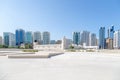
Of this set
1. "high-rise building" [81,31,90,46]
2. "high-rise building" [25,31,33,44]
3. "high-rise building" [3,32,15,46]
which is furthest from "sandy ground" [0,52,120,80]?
"high-rise building" [81,31,90,46]

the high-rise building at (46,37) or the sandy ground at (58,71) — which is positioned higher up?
the high-rise building at (46,37)

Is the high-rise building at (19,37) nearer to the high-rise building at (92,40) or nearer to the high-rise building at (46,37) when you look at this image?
the high-rise building at (46,37)

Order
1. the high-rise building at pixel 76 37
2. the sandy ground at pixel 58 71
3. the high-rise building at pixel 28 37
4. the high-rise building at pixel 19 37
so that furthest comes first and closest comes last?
the high-rise building at pixel 76 37, the high-rise building at pixel 28 37, the high-rise building at pixel 19 37, the sandy ground at pixel 58 71

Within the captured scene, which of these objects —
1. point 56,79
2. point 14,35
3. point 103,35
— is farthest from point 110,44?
point 56,79

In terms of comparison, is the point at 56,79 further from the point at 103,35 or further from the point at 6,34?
the point at 6,34

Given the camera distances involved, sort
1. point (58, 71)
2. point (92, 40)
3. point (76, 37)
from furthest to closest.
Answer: point (92, 40) → point (76, 37) → point (58, 71)

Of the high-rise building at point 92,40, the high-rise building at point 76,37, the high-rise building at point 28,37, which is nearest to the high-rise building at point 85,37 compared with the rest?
the high-rise building at point 92,40

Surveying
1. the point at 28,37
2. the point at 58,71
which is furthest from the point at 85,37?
the point at 58,71

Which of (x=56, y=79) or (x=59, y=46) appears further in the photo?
(x=59, y=46)

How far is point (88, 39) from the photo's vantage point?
103 m

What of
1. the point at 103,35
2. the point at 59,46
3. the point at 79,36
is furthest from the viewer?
the point at 79,36

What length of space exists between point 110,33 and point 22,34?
185 feet

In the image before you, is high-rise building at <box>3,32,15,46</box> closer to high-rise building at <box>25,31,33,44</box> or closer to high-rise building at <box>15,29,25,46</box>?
high-rise building at <box>15,29,25,46</box>

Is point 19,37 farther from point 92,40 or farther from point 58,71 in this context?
point 58,71
